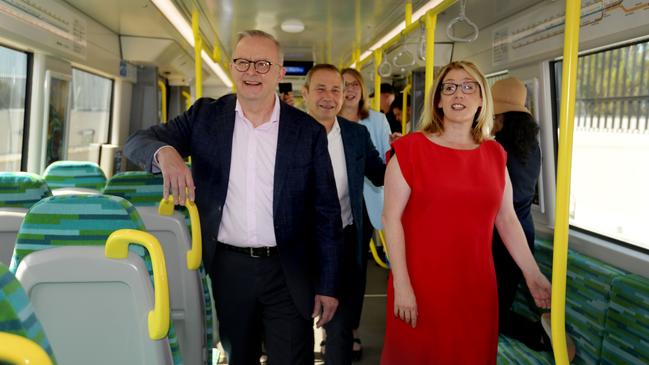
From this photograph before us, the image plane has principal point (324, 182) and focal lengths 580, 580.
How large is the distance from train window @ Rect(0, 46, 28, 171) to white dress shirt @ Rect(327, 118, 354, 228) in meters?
2.87

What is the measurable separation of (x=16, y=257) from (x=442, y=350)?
1456mm

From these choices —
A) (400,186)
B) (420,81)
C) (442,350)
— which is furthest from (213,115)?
(420,81)

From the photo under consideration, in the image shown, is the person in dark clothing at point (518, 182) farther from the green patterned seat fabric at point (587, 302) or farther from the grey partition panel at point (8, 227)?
the grey partition panel at point (8, 227)

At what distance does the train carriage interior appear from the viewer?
4.92 feet

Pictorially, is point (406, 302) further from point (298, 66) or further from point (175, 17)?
point (298, 66)

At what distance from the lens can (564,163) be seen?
1.62 meters

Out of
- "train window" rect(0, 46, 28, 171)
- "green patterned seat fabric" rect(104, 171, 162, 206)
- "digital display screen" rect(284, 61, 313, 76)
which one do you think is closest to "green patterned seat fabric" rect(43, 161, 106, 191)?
"green patterned seat fabric" rect(104, 171, 162, 206)

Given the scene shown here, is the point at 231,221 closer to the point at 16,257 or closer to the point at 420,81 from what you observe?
the point at 16,257

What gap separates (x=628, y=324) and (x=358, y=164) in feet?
4.54

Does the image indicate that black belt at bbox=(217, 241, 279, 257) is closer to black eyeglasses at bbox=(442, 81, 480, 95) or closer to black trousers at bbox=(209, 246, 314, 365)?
black trousers at bbox=(209, 246, 314, 365)

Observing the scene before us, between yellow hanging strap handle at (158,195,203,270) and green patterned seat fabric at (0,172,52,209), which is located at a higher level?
green patterned seat fabric at (0,172,52,209)

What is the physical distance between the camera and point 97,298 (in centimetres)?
150

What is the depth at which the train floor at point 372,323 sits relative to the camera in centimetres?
386

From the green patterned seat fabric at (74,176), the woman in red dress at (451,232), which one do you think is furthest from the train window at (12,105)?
the woman in red dress at (451,232)
